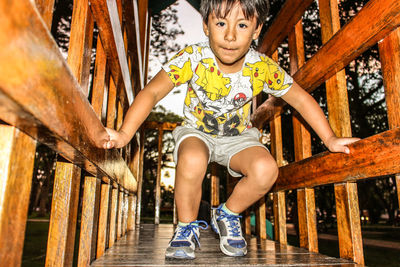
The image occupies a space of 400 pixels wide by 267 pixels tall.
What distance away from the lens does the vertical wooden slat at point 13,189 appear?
0.47 meters

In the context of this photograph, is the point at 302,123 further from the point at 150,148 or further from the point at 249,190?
the point at 150,148

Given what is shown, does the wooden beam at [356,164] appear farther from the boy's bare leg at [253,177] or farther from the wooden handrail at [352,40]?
the wooden handrail at [352,40]

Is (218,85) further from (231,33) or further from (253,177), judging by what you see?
(253,177)

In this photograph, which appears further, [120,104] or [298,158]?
[120,104]

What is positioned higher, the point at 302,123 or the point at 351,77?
the point at 351,77

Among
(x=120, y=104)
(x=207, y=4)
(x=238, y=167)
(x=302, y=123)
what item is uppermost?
(x=207, y=4)

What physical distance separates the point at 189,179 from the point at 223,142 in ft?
1.30

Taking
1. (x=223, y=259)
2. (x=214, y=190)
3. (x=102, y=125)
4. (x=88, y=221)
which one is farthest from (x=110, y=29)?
(x=214, y=190)

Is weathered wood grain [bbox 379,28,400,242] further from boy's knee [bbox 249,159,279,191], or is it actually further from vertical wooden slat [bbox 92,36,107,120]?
vertical wooden slat [bbox 92,36,107,120]

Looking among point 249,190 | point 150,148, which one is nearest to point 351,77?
point 249,190

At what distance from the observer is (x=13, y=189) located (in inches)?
19.3

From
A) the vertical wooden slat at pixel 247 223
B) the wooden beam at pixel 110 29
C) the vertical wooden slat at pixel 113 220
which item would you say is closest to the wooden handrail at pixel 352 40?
the wooden beam at pixel 110 29

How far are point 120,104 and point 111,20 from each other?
1002 millimetres

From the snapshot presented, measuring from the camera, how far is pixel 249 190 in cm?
157
